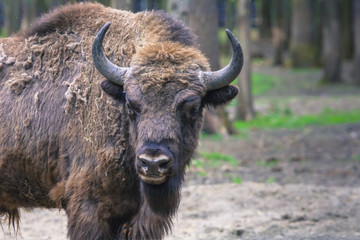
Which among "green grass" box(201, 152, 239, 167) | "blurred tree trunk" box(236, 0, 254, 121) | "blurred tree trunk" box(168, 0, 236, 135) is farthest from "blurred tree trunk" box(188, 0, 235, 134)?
"blurred tree trunk" box(236, 0, 254, 121)

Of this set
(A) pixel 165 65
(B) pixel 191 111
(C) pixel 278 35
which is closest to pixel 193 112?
(B) pixel 191 111

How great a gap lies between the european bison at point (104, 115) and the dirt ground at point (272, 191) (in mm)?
911

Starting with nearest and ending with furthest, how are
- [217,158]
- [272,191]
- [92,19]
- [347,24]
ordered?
[92,19] → [272,191] → [217,158] → [347,24]

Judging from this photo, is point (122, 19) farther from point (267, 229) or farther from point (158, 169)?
point (267, 229)

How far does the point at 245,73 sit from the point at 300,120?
2.13 meters

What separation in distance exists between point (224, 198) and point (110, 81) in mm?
4219

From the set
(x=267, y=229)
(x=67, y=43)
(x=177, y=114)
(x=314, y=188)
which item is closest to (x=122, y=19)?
(x=67, y=43)

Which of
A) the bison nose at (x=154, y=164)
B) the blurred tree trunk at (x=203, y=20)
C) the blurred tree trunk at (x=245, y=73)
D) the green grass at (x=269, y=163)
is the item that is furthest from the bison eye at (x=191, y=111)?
the blurred tree trunk at (x=245, y=73)

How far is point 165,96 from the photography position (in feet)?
→ 17.5

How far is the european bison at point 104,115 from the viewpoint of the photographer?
5375 mm

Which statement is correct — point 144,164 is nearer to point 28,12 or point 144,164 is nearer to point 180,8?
point 180,8

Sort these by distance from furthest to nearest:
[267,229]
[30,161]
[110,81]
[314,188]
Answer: [314,188] < [267,229] < [30,161] < [110,81]

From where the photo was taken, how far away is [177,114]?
211 inches

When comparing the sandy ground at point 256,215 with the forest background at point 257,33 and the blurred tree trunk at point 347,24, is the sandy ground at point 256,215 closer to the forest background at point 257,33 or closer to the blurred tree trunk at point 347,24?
the forest background at point 257,33
